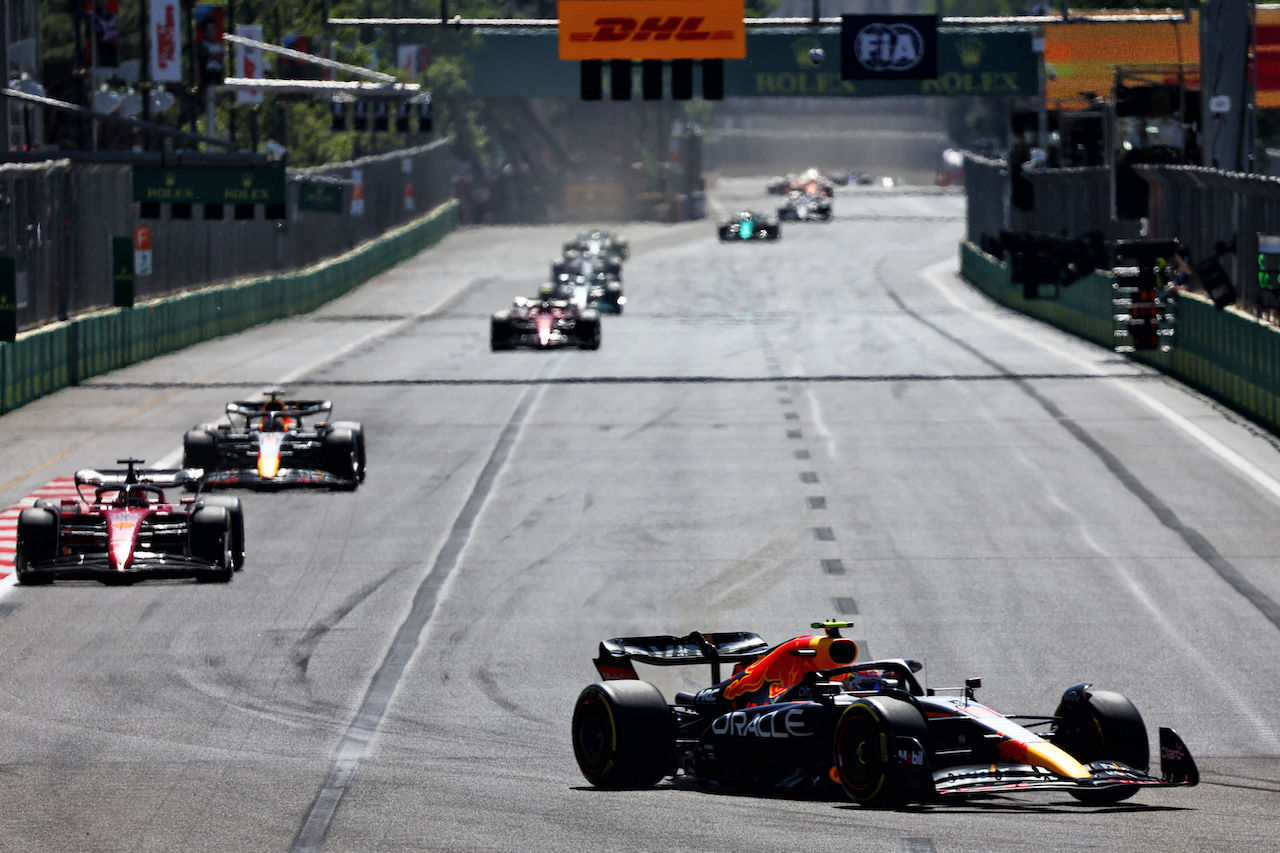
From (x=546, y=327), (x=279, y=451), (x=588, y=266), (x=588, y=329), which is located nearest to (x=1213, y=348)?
(x=588, y=329)

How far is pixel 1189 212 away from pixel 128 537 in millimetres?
23329

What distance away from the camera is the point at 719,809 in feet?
37.3

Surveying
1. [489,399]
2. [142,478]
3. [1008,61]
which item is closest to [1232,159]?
[489,399]

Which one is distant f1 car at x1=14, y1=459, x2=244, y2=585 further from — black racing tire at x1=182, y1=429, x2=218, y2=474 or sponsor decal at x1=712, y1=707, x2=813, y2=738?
sponsor decal at x1=712, y1=707, x2=813, y2=738

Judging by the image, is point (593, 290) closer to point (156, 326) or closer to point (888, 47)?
point (156, 326)

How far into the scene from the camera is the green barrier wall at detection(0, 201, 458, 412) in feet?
110

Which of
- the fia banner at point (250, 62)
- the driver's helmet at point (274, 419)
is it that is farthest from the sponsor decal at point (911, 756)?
the fia banner at point (250, 62)

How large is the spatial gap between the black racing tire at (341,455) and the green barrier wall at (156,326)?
911 cm

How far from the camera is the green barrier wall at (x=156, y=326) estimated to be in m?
33.5

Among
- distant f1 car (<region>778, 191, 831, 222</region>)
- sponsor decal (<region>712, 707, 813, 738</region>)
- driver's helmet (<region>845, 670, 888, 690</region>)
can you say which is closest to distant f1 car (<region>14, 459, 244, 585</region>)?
sponsor decal (<region>712, 707, 813, 738</region>)

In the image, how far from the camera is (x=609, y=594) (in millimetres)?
19234

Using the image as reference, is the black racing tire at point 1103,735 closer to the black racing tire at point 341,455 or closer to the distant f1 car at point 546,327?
the black racing tire at point 341,455

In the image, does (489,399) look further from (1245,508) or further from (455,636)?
(455,636)

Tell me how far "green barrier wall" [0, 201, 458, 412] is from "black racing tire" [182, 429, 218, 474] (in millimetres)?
8315
